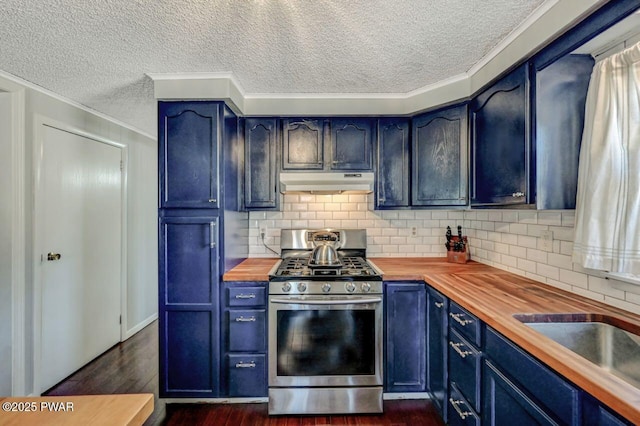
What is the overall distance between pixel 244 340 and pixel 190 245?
78cm

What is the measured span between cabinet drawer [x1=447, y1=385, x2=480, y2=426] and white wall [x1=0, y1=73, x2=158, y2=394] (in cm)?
294

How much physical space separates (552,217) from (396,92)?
1.45 metres

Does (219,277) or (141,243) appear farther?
(141,243)

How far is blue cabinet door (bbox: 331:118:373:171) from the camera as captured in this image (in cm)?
263

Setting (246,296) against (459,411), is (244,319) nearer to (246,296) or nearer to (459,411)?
(246,296)

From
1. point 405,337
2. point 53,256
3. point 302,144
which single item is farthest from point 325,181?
point 53,256

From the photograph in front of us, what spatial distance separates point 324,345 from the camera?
2164 millimetres

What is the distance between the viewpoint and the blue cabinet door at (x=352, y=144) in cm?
263

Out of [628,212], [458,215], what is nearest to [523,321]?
[628,212]

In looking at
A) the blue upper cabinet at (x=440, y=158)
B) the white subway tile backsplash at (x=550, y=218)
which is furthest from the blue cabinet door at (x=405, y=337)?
the white subway tile backsplash at (x=550, y=218)

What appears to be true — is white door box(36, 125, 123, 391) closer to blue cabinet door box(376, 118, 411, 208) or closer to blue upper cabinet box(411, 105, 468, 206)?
blue cabinet door box(376, 118, 411, 208)

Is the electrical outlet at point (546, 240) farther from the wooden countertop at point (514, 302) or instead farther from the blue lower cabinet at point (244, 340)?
the blue lower cabinet at point (244, 340)

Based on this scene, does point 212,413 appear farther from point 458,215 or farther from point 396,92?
point 396,92

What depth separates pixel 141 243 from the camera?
356 centimetres
